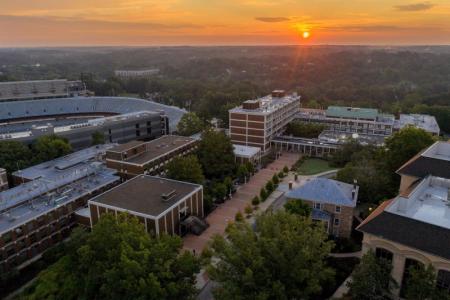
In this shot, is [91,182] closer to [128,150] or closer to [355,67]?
[128,150]

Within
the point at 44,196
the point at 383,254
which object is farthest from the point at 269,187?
the point at 44,196

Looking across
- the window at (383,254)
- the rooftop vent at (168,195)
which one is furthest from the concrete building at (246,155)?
the window at (383,254)

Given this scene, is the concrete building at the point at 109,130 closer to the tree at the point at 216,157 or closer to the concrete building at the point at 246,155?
the concrete building at the point at 246,155

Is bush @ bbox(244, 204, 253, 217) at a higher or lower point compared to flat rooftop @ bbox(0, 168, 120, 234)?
lower

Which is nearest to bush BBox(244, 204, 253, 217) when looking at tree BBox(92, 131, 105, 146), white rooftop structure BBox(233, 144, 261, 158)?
white rooftop structure BBox(233, 144, 261, 158)

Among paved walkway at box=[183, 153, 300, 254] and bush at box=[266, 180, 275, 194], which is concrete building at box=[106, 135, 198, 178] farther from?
bush at box=[266, 180, 275, 194]

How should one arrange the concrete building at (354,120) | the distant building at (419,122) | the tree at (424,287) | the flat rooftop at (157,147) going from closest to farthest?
1. the tree at (424,287)
2. the flat rooftop at (157,147)
3. the distant building at (419,122)
4. the concrete building at (354,120)

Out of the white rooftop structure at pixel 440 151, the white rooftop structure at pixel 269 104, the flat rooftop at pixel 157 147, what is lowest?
the flat rooftop at pixel 157 147
